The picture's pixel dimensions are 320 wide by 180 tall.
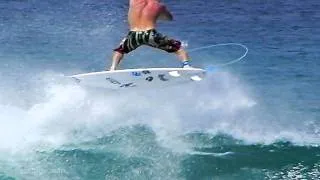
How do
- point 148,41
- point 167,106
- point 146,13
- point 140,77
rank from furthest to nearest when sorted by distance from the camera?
point 167,106 → point 140,77 → point 148,41 → point 146,13

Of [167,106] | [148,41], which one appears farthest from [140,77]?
[167,106]

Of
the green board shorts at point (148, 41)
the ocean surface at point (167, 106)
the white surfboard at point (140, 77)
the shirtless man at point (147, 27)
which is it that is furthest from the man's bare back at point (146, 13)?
the ocean surface at point (167, 106)

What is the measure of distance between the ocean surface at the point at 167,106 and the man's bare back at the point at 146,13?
3013 millimetres

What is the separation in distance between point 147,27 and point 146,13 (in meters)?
0.39

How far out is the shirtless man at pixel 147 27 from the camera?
18.4 meters

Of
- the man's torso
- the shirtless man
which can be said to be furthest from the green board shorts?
the man's torso

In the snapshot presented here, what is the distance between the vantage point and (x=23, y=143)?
78.2 feet

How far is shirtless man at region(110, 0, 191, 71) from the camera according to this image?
1839 cm

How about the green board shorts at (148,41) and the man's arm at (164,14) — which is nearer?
the man's arm at (164,14)

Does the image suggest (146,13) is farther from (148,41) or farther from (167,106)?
(167,106)

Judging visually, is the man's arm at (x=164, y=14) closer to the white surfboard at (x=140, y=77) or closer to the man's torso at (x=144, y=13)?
the man's torso at (x=144, y=13)

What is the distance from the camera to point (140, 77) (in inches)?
761

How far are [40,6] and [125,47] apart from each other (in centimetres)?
3665

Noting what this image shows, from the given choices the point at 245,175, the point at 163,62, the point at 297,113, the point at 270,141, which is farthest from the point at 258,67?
the point at 245,175
